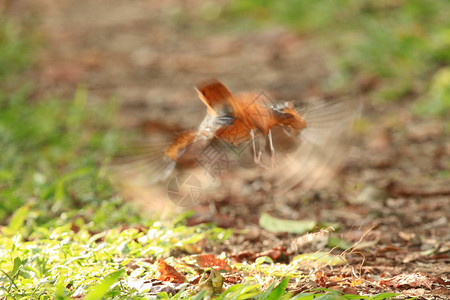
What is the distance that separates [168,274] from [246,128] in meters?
0.61

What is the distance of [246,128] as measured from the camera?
2127 mm

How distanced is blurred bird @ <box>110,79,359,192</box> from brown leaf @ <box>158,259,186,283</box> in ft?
1.41

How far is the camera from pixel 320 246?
2.60 m

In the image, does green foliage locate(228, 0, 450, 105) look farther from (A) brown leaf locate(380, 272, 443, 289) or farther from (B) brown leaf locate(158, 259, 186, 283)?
(B) brown leaf locate(158, 259, 186, 283)

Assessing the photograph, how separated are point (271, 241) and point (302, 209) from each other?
26.4 inches

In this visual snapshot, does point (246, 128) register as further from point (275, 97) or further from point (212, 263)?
point (212, 263)

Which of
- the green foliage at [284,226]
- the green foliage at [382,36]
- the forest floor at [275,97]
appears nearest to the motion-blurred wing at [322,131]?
the green foliage at [284,226]

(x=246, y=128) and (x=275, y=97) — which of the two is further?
(x=275, y=97)

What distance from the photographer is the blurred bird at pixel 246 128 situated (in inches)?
82.4

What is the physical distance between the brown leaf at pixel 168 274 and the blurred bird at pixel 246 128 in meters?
0.43

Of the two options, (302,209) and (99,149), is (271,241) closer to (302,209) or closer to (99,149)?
(302,209)

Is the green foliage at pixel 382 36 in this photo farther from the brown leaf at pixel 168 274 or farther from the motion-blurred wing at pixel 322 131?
the brown leaf at pixel 168 274

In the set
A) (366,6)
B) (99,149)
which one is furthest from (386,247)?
(366,6)

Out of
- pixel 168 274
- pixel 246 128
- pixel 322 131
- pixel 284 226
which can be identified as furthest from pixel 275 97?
pixel 168 274
